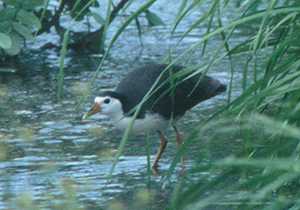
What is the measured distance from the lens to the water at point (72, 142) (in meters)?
3.60

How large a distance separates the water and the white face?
0.38 m

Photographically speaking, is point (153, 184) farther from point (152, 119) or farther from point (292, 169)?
point (292, 169)

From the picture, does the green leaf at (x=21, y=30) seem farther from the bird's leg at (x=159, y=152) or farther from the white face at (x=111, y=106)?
the bird's leg at (x=159, y=152)

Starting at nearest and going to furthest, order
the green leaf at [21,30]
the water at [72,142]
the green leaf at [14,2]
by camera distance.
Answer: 1. the water at [72,142]
2. the green leaf at [14,2]
3. the green leaf at [21,30]

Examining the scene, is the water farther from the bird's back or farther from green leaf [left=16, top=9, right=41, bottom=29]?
green leaf [left=16, top=9, right=41, bottom=29]

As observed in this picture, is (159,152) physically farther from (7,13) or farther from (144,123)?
(7,13)

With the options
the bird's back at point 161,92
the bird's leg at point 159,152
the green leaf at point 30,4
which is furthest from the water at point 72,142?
the green leaf at point 30,4

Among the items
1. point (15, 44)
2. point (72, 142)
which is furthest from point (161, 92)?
point (15, 44)

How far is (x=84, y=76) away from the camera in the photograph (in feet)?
19.4

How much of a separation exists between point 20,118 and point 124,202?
1.80m

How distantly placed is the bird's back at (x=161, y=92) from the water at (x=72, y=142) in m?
0.43

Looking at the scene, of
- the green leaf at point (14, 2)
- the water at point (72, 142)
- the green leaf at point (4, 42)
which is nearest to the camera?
the water at point (72, 142)

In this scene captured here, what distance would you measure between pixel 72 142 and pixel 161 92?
0.95 metres

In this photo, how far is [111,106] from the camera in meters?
3.95
